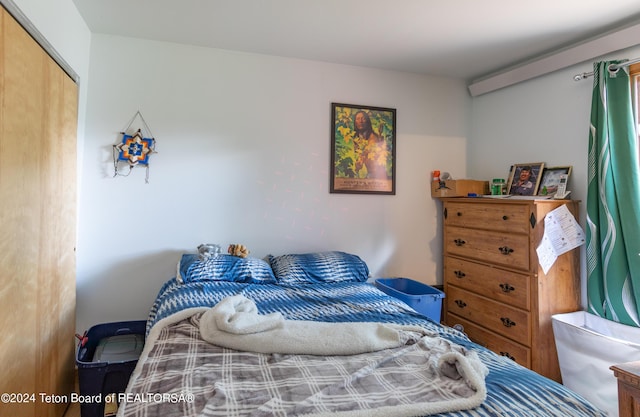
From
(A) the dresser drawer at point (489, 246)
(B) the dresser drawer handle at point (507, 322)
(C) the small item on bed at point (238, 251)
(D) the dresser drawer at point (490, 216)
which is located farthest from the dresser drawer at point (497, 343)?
(C) the small item on bed at point (238, 251)

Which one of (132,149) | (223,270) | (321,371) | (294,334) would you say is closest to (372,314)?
(294,334)

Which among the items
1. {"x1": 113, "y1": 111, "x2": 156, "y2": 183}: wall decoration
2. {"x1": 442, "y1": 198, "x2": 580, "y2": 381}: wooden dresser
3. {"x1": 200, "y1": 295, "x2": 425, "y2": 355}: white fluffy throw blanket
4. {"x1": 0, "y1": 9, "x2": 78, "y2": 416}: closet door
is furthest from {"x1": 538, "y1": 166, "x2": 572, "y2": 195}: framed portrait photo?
{"x1": 0, "y1": 9, "x2": 78, "y2": 416}: closet door

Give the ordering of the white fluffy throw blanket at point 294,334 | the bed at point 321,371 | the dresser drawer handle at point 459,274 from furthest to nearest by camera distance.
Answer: the dresser drawer handle at point 459,274
the white fluffy throw blanket at point 294,334
the bed at point 321,371

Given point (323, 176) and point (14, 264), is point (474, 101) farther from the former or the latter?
point (14, 264)

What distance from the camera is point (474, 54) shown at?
110 inches

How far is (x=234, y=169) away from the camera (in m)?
2.75

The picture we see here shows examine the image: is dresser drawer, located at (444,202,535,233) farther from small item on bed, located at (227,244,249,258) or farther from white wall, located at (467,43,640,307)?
small item on bed, located at (227,244,249,258)

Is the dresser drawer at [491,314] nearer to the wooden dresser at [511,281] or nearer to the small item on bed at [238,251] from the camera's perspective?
the wooden dresser at [511,281]

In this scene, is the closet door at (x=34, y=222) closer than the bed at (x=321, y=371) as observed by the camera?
No

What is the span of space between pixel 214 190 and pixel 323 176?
3.03ft

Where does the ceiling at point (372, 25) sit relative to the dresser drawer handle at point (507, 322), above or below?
above

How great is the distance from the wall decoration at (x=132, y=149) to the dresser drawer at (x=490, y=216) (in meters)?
2.53

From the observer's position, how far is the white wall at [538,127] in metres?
2.47

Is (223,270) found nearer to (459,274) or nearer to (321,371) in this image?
(321,371)
